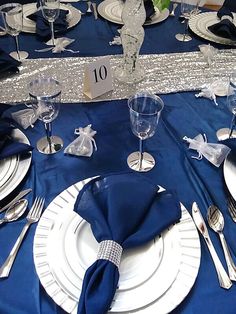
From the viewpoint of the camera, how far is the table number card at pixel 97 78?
3.10 ft

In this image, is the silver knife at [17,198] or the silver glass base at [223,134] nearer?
the silver knife at [17,198]

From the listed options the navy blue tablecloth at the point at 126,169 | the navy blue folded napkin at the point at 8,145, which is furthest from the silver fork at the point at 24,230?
the navy blue folded napkin at the point at 8,145

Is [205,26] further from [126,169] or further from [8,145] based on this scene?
[8,145]

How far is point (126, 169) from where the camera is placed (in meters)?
0.78

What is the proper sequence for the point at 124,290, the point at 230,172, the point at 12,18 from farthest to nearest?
1. the point at 12,18
2. the point at 230,172
3. the point at 124,290

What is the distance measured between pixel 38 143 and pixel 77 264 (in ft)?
1.18

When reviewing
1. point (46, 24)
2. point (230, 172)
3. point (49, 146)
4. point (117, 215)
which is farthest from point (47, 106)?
point (46, 24)

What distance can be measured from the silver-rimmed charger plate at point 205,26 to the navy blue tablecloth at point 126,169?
336 millimetres

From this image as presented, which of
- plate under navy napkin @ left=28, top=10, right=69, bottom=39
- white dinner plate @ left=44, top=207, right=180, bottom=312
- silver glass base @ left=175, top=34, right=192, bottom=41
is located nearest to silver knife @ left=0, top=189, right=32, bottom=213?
white dinner plate @ left=44, top=207, right=180, bottom=312

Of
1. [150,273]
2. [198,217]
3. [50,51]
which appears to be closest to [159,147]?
[198,217]

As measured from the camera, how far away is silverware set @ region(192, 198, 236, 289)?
1.92ft

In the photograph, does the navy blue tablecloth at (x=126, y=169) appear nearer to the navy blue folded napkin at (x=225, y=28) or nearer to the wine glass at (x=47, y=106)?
the wine glass at (x=47, y=106)

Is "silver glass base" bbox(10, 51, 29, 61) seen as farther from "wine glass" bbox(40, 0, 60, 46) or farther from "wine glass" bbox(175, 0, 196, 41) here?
"wine glass" bbox(175, 0, 196, 41)

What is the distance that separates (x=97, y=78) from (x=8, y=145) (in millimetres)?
345
